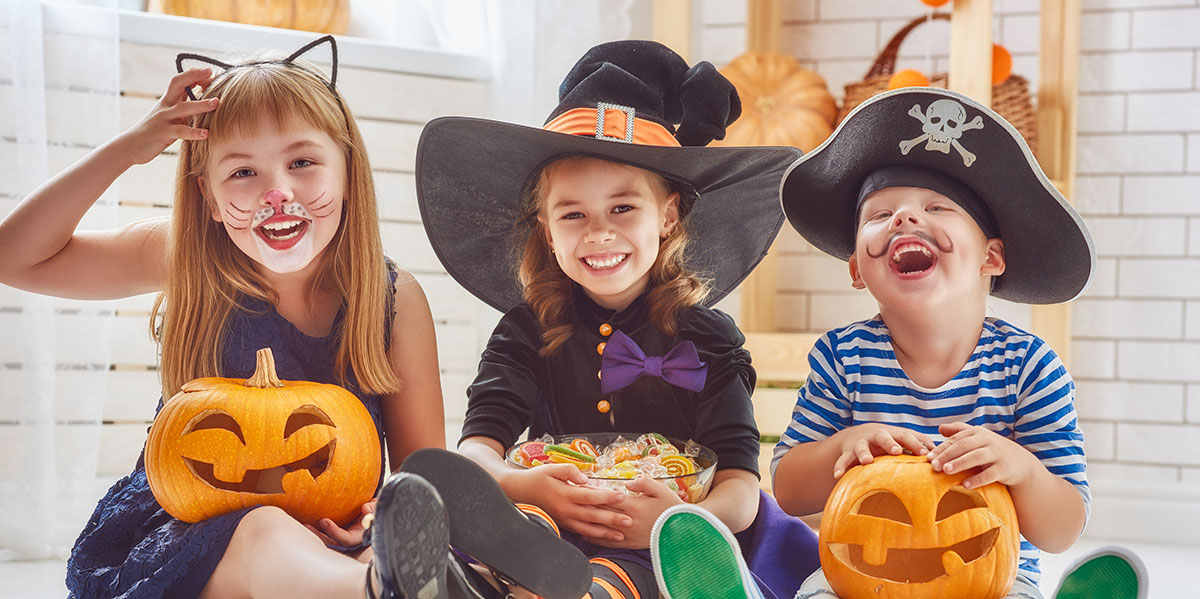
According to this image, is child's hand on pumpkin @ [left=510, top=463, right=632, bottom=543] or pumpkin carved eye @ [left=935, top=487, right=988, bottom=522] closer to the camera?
pumpkin carved eye @ [left=935, top=487, right=988, bottom=522]

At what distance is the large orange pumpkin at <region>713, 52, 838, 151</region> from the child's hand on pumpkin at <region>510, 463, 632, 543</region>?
61.2 inches

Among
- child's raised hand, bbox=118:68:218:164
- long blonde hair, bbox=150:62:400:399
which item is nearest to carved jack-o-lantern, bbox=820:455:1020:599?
long blonde hair, bbox=150:62:400:399

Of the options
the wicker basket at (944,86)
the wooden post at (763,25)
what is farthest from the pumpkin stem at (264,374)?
the wooden post at (763,25)

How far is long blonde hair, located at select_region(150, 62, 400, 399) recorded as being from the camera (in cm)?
145

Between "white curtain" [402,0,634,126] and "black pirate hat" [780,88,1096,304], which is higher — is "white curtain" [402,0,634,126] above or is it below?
above

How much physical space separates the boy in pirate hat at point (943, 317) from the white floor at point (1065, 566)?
2.51 feet

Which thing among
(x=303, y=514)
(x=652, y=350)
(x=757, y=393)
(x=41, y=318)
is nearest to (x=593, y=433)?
(x=652, y=350)

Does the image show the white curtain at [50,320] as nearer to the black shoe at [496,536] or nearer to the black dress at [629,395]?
the black dress at [629,395]

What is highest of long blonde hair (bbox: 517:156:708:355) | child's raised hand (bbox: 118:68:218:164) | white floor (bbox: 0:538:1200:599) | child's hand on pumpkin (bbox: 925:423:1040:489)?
child's raised hand (bbox: 118:68:218:164)

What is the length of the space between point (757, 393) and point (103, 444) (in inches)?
62.2

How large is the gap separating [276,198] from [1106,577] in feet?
3.80

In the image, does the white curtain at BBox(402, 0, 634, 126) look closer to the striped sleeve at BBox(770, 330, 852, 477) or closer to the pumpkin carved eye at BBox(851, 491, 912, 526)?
the striped sleeve at BBox(770, 330, 852, 477)

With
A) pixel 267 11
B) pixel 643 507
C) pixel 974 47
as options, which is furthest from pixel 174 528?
pixel 974 47

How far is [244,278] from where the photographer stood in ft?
5.06
